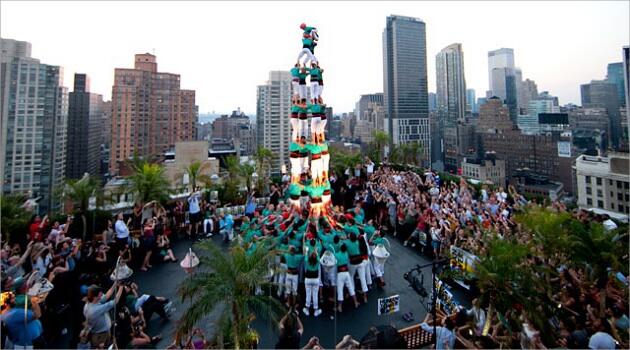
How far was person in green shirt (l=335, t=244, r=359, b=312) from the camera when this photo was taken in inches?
261

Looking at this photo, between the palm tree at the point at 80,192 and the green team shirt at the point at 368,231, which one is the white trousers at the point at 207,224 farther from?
the green team shirt at the point at 368,231

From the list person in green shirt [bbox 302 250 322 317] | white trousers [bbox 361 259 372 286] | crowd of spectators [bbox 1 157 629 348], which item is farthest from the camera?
white trousers [bbox 361 259 372 286]

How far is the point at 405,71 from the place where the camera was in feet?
373

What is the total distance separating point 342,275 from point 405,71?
11756cm

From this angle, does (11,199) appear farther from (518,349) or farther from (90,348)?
(518,349)

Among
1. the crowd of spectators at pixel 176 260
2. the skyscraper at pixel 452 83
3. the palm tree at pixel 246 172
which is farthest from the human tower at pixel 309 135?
the skyscraper at pixel 452 83

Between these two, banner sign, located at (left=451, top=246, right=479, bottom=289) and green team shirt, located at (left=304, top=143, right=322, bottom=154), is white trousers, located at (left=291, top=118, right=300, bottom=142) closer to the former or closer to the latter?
green team shirt, located at (left=304, top=143, right=322, bottom=154)

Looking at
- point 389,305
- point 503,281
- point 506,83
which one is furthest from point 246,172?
point 506,83

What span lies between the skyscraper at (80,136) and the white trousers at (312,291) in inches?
2443

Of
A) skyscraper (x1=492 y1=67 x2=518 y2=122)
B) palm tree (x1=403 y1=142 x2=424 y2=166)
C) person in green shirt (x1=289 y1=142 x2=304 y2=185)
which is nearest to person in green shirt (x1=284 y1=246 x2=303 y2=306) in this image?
person in green shirt (x1=289 y1=142 x2=304 y2=185)

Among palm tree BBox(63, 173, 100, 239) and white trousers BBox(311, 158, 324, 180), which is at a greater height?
white trousers BBox(311, 158, 324, 180)

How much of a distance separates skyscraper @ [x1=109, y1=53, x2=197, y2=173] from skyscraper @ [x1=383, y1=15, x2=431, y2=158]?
6421cm

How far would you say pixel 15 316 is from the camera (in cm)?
422

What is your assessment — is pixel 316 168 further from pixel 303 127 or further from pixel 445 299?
pixel 445 299
